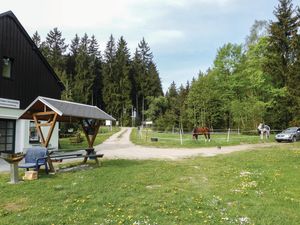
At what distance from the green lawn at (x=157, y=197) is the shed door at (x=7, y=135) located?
8.37 meters

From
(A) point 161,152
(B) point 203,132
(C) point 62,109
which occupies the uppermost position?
(C) point 62,109

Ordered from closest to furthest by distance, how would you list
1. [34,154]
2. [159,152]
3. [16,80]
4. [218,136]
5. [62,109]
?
1. [34,154]
2. [62,109]
3. [16,80]
4. [159,152]
5. [218,136]

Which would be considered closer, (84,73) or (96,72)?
(84,73)

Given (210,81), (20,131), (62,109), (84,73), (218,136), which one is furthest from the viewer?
(84,73)

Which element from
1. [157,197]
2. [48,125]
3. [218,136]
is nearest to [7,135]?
[48,125]

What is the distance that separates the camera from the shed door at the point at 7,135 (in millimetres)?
19406

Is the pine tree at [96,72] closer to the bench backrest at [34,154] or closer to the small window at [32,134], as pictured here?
the small window at [32,134]

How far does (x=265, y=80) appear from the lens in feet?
139

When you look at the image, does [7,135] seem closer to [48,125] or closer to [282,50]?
[48,125]

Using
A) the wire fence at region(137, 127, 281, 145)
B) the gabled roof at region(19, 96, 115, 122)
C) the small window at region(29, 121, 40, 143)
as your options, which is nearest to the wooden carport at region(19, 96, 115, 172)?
the gabled roof at region(19, 96, 115, 122)

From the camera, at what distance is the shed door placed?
764 inches

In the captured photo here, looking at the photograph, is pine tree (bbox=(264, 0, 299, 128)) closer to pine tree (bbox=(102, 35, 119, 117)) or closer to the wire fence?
the wire fence

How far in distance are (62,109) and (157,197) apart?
679 centimetres

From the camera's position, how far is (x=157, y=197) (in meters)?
8.20
